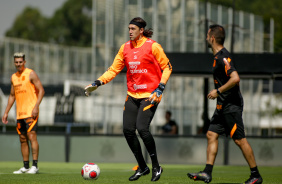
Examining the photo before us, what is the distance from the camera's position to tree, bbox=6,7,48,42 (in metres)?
99.6

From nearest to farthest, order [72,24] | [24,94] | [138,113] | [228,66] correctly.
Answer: [228,66], [138,113], [24,94], [72,24]

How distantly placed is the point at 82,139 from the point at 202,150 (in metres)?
3.51

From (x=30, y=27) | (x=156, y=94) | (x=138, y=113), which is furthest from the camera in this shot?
(x=30, y=27)

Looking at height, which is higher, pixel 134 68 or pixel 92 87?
pixel 134 68

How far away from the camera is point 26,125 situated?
1123cm

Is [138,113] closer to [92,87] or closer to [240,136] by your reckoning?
[92,87]

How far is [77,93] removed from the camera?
29.5 metres

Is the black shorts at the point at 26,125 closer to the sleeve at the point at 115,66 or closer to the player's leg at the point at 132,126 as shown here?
the sleeve at the point at 115,66

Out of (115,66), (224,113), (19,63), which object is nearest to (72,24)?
(19,63)

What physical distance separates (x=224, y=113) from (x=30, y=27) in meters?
95.3

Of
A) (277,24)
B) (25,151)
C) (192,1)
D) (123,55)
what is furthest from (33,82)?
(277,24)

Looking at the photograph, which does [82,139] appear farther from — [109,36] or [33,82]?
[109,36]

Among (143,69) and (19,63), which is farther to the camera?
(19,63)

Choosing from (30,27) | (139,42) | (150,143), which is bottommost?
(150,143)
